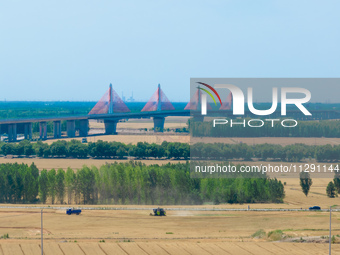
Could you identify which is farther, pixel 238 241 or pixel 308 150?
pixel 308 150

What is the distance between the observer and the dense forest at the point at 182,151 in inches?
2044

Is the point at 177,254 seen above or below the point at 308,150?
below

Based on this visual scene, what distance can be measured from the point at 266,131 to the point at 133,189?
2579 cm

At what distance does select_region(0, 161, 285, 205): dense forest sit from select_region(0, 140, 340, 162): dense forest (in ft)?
43.8


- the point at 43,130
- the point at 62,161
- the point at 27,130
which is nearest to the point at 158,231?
the point at 62,161

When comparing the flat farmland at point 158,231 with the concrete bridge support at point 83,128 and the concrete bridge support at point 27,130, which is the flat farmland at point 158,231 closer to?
the concrete bridge support at point 27,130

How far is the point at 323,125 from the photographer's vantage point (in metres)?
67.9

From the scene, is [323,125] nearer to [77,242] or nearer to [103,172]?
[103,172]

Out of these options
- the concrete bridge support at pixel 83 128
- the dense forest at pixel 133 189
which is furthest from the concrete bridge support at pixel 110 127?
the dense forest at pixel 133 189

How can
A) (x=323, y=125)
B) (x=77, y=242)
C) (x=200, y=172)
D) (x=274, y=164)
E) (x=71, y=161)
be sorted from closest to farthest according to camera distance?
(x=77, y=242), (x=200, y=172), (x=274, y=164), (x=71, y=161), (x=323, y=125)

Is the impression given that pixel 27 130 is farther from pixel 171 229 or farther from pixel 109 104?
pixel 171 229

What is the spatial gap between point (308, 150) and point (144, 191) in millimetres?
20278

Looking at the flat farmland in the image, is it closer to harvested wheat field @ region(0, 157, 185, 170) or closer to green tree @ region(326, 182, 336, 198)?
green tree @ region(326, 182, 336, 198)

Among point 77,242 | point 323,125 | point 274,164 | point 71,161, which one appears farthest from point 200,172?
point 323,125
